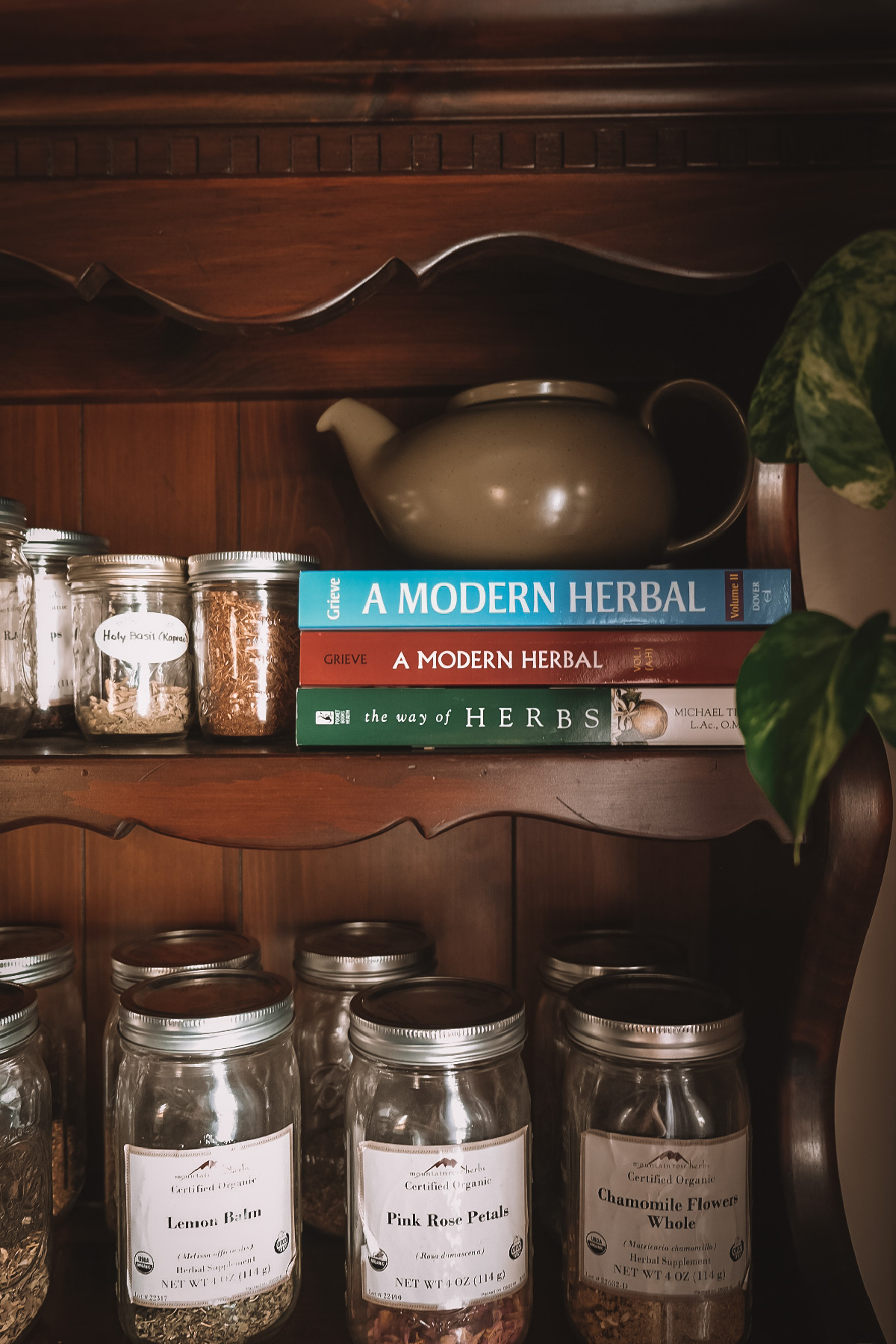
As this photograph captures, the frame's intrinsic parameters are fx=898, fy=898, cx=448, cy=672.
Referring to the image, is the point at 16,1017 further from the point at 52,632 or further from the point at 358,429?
the point at 358,429

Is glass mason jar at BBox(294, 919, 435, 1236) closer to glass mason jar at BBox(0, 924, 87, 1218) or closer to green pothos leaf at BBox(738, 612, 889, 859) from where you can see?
glass mason jar at BBox(0, 924, 87, 1218)

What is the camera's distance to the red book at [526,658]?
2.13 feet

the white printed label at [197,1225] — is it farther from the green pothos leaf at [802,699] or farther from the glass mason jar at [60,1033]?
the green pothos leaf at [802,699]

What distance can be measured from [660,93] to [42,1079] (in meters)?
0.83

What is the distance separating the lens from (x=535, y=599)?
0.66 m

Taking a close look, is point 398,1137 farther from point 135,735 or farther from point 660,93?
point 660,93

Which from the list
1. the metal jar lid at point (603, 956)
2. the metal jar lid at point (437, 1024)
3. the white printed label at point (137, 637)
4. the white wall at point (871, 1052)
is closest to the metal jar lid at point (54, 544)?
the white printed label at point (137, 637)

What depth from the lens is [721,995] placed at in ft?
2.28

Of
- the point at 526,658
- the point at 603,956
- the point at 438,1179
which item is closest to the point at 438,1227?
the point at 438,1179

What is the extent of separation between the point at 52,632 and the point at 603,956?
0.56m

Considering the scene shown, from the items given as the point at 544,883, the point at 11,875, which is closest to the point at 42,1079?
the point at 11,875

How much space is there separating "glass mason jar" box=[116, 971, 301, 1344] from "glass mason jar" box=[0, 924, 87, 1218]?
0.49ft

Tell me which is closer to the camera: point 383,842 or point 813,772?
point 813,772

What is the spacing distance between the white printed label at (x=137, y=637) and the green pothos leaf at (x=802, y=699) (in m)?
0.46
